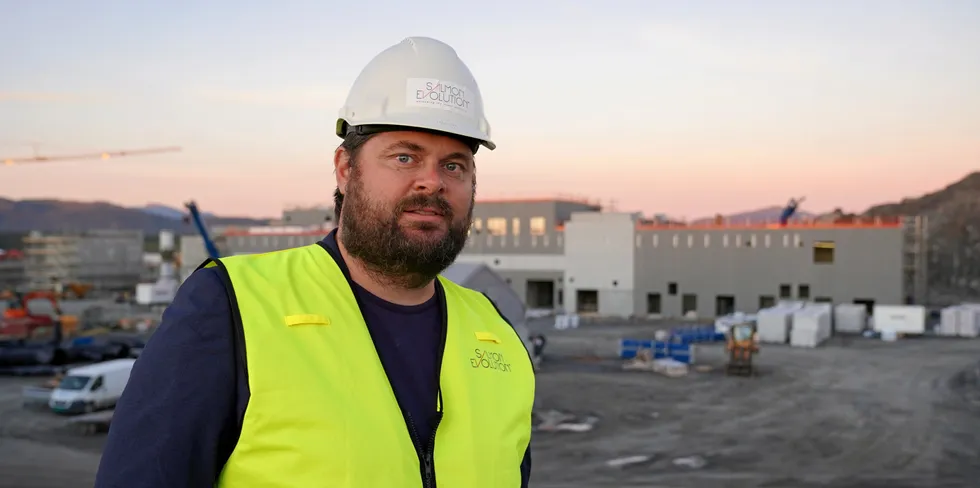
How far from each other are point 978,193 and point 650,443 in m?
153

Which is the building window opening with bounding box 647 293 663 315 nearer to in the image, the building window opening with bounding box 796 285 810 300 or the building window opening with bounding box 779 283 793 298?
the building window opening with bounding box 779 283 793 298

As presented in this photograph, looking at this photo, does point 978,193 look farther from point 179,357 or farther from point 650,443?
point 179,357

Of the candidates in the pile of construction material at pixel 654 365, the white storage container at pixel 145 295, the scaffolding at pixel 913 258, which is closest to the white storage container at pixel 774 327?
the pile of construction material at pixel 654 365

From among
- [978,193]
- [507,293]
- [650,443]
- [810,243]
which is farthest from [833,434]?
[978,193]

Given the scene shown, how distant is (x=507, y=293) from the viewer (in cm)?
2695

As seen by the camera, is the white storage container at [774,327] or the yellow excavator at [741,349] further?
the white storage container at [774,327]

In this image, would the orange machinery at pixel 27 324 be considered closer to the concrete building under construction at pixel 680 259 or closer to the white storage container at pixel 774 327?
the concrete building under construction at pixel 680 259

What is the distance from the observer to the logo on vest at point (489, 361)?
2.50 metres

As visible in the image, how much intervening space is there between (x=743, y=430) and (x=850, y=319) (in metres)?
28.3

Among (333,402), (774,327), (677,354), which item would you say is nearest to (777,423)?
(677,354)

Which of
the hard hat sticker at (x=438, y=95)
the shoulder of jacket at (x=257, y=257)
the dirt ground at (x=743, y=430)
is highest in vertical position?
the hard hat sticker at (x=438, y=95)

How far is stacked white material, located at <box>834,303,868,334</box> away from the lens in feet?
143

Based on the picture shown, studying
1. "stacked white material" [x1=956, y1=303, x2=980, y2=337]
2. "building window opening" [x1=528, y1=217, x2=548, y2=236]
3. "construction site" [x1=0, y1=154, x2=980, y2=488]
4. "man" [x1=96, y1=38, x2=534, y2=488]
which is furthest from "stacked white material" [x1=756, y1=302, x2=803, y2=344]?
"man" [x1=96, y1=38, x2=534, y2=488]

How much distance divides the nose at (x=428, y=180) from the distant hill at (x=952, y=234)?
8106 centimetres
